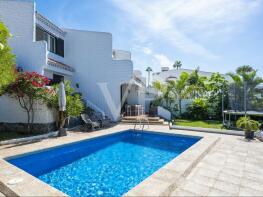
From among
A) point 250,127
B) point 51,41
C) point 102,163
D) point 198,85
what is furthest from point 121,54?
point 102,163

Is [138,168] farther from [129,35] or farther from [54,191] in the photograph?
[129,35]

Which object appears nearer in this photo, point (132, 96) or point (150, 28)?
point (150, 28)

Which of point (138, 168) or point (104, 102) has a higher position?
point (104, 102)

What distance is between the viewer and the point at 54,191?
17.5ft

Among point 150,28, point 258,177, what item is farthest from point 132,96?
point 258,177

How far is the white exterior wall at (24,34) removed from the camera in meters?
15.7

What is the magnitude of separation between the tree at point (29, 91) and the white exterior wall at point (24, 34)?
3056 mm

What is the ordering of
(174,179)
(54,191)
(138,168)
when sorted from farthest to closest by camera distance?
(138,168) → (174,179) → (54,191)

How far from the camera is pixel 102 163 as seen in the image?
955 centimetres

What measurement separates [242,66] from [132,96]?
16.4m

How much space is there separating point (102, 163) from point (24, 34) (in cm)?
1360

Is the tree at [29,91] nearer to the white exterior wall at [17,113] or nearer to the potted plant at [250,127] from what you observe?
the white exterior wall at [17,113]

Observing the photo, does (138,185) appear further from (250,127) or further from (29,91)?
(250,127)

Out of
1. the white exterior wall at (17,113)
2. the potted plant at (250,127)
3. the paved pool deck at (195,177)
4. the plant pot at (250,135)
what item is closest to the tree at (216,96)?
the potted plant at (250,127)
